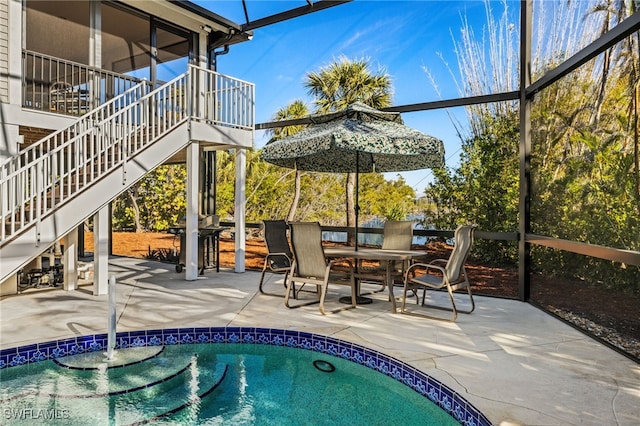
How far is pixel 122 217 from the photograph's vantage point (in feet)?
43.1

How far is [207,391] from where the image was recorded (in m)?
3.20

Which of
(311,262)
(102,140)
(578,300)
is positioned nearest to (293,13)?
(102,140)

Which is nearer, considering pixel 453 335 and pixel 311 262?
pixel 453 335

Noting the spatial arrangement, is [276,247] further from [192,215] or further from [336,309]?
[192,215]

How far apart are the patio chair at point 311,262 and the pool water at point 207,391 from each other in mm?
1213

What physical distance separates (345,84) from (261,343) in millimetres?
7700

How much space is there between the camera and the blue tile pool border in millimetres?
2936

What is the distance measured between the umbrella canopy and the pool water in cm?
219

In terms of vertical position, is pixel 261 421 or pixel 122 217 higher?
pixel 122 217

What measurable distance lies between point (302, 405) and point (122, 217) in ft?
38.5

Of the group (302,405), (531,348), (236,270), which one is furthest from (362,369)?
(236,270)

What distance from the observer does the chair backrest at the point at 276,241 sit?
6.29 m

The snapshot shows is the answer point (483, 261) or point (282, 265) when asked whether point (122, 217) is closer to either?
point (282, 265)

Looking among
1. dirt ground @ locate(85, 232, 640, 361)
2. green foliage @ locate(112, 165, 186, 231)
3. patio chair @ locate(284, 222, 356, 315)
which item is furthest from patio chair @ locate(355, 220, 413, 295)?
green foliage @ locate(112, 165, 186, 231)
